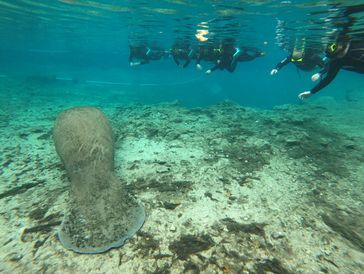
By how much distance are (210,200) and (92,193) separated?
7.95ft

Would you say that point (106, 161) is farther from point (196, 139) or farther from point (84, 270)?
point (196, 139)

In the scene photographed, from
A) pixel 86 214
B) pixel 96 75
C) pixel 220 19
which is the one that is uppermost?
pixel 220 19

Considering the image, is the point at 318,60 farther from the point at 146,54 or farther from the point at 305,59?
the point at 146,54

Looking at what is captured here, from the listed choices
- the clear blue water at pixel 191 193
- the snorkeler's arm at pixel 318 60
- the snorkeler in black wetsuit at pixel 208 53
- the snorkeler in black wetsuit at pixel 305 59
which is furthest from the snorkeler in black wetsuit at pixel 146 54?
the snorkeler's arm at pixel 318 60

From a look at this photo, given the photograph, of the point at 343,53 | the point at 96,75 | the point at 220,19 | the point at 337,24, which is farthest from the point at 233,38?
the point at 96,75

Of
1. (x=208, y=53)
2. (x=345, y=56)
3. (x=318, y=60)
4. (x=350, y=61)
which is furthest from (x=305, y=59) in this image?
(x=208, y=53)

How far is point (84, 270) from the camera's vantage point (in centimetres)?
321

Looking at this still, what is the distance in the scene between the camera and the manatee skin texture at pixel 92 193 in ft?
11.5

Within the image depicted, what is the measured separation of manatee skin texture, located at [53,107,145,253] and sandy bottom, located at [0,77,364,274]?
21cm

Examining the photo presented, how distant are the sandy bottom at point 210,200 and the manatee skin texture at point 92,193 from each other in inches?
8.2

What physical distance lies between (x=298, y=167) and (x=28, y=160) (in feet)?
26.0

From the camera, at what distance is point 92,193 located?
3975 millimetres

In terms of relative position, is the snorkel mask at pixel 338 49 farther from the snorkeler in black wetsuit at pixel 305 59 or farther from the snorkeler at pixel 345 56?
→ the snorkeler in black wetsuit at pixel 305 59

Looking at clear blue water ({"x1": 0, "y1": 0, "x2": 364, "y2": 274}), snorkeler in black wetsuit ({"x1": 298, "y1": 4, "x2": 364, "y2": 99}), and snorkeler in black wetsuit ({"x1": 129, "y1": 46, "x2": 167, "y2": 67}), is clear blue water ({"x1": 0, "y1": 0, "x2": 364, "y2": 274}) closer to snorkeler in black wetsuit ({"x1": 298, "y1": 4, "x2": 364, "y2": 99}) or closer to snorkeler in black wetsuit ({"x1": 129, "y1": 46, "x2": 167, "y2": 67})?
snorkeler in black wetsuit ({"x1": 298, "y1": 4, "x2": 364, "y2": 99})
